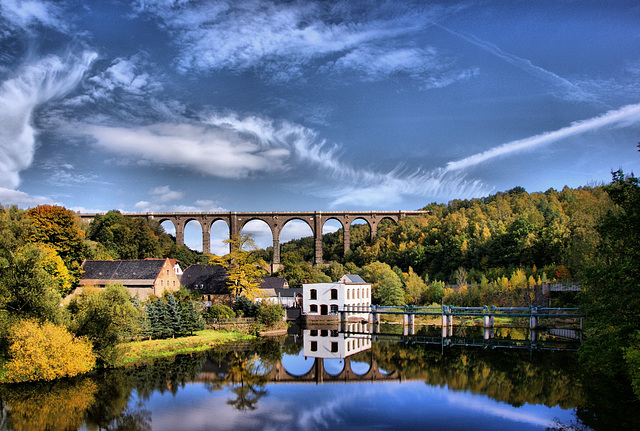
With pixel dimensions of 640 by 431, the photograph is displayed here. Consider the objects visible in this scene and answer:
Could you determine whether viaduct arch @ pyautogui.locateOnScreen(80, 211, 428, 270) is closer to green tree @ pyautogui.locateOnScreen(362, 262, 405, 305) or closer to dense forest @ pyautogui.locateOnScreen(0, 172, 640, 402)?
dense forest @ pyautogui.locateOnScreen(0, 172, 640, 402)

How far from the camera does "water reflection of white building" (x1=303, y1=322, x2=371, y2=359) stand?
24234 mm

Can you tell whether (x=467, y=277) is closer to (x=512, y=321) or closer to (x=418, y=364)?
(x=512, y=321)

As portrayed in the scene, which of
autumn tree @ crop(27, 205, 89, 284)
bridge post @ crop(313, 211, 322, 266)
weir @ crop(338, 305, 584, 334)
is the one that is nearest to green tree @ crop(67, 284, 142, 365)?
autumn tree @ crop(27, 205, 89, 284)

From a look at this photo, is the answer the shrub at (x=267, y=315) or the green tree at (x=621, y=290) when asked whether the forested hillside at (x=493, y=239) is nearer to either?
the green tree at (x=621, y=290)

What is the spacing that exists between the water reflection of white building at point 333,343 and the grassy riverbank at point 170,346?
4429mm

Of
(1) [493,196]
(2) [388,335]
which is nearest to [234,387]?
(2) [388,335]

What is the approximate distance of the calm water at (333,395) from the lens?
13.4 meters

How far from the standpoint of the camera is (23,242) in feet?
101

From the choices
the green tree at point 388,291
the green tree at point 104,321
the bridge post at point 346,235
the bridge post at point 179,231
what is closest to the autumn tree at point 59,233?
the green tree at point 104,321

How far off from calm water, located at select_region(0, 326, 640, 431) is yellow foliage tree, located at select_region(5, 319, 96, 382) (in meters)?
0.56

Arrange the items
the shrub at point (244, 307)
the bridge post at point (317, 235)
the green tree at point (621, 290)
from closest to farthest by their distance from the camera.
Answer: the green tree at point (621, 290)
the shrub at point (244, 307)
the bridge post at point (317, 235)

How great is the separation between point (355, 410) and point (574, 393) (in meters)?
7.54

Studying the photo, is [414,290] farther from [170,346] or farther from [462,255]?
[170,346]

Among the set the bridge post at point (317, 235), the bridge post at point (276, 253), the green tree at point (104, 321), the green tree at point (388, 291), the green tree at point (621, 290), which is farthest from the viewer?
the bridge post at point (317, 235)
